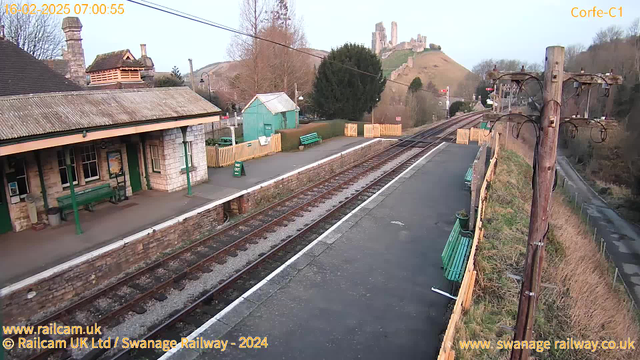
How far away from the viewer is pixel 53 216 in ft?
35.7

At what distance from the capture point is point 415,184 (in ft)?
54.2

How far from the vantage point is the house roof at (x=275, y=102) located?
80.1ft

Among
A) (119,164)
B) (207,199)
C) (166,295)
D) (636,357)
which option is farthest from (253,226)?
(636,357)

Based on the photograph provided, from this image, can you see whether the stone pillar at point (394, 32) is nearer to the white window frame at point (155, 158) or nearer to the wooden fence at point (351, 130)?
the wooden fence at point (351, 130)

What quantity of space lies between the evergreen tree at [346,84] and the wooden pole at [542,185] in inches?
1099

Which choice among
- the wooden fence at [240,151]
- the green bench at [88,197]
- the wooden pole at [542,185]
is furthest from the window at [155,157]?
the wooden pole at [542,185]

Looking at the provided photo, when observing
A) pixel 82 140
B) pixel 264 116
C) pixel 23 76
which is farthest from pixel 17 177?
pixel 264 116

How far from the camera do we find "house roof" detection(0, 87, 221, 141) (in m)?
9.48

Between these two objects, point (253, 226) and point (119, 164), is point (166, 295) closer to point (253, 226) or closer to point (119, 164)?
point (253, 226)

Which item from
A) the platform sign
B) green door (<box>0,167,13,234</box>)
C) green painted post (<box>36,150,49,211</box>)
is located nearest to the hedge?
the platform sign

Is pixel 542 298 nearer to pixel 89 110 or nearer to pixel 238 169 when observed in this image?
pixel 238 169

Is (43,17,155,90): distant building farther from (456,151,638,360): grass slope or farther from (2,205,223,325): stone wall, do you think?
(456,151,638,360): grass slope

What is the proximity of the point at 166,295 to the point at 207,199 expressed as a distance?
5271mm

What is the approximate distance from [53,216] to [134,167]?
352 cm
